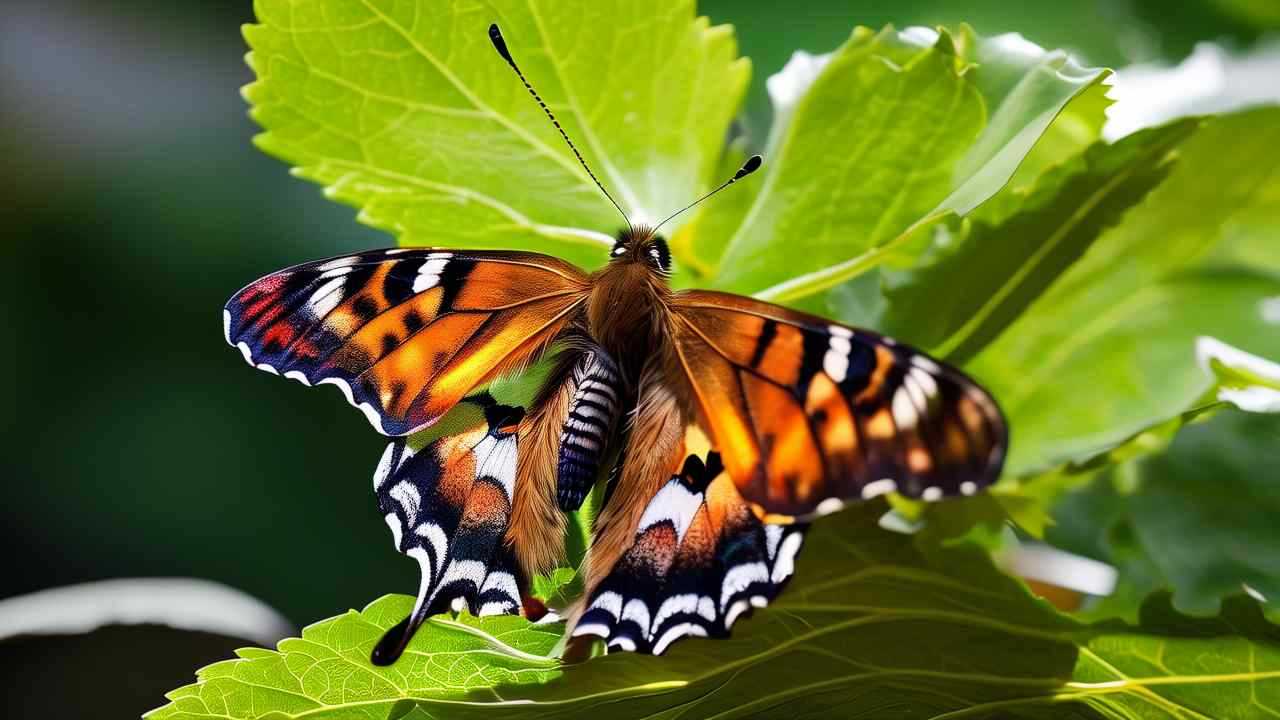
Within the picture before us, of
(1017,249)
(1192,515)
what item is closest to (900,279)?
(1017,249)

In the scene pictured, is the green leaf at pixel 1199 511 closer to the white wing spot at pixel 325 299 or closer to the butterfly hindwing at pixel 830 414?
the butterfly hindwing at pixel 830 414

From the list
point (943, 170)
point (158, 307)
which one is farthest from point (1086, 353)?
point (158, 307)

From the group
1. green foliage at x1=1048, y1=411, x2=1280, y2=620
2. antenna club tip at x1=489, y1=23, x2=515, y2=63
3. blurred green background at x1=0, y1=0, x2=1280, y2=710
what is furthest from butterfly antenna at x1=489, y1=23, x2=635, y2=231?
blurred green background at x1=0, y1=0, x2=1280, y2=710

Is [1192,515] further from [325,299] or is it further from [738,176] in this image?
[325,299]

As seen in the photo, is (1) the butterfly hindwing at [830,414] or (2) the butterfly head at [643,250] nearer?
(1) the butterfly hindwing at [830,414]

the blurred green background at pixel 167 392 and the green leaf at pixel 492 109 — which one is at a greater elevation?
the green leaf at pixel 492 109

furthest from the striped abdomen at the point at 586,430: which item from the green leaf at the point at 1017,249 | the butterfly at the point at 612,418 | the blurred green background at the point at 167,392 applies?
the blurred green background at the point at 167,392

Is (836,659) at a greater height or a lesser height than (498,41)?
lesser
